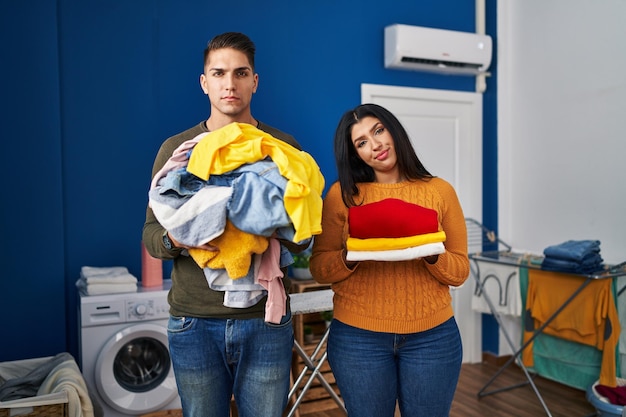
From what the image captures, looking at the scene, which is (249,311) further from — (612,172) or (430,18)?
(430,18)

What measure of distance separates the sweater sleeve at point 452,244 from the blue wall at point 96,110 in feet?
7.61

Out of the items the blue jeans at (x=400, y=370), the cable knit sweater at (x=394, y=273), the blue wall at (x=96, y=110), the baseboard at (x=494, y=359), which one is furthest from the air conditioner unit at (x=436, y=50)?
the blue jeans at (x=400, y=370)

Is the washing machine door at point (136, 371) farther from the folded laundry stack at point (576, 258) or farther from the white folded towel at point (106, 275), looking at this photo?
the folded laundry stack at point (576, 258)

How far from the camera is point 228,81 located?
1571 mm

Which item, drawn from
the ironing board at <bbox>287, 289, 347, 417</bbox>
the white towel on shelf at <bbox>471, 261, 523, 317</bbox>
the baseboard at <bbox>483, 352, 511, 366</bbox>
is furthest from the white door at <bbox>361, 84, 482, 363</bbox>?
the ironing board at <bbox>287, 289, 347, 417</bbox>

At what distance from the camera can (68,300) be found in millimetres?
3385

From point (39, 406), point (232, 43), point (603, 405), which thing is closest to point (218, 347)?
point (232, 43)

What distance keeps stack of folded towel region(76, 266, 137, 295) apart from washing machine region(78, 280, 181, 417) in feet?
0.16

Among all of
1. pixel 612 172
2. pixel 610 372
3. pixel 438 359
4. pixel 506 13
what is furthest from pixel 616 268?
pixel 506 13

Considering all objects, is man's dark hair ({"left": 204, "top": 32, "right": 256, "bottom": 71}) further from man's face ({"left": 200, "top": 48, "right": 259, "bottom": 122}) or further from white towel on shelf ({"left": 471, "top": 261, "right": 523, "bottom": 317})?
white towel on shelf ({"left": 471, "top": 261, "right": 523, "bottom": 317})

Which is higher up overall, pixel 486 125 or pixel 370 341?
pixel 486 125

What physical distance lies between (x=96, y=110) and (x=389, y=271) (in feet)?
8.02

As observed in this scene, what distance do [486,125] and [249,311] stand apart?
3.66 m

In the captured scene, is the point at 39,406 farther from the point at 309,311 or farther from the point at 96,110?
the point at 96,110
